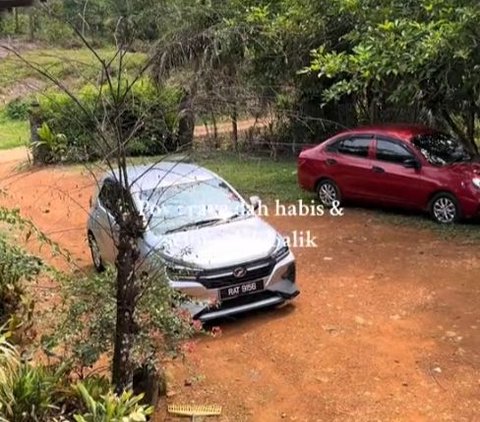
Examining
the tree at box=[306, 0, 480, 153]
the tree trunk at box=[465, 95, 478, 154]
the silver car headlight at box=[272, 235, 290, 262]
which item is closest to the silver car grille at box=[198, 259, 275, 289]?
the silver car headlight at box=[272, 235, 290, 262]

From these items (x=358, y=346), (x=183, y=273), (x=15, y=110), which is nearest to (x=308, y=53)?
(x=183, y=273)

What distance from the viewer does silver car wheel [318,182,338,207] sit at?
43.2ft

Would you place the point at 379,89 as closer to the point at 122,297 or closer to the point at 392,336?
the point at 392,336

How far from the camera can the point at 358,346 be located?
23.0 ft

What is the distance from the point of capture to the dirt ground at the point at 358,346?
19.4 ft

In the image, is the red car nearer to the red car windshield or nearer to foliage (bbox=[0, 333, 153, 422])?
the red car windshield

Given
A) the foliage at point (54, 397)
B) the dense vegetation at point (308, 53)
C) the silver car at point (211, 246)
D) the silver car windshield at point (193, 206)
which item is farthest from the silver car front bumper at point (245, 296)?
the foliage at point (54, 397)

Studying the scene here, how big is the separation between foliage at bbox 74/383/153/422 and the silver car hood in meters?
2.80

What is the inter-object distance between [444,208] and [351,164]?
6.69 ft

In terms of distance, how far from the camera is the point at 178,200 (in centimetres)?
858

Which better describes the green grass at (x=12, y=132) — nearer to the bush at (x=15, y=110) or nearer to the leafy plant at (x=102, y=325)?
the bush at (x=15, y=110)

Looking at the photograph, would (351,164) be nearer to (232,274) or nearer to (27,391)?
(232,274)

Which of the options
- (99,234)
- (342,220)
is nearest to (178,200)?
(99,234)

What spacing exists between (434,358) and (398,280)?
2353 mm
